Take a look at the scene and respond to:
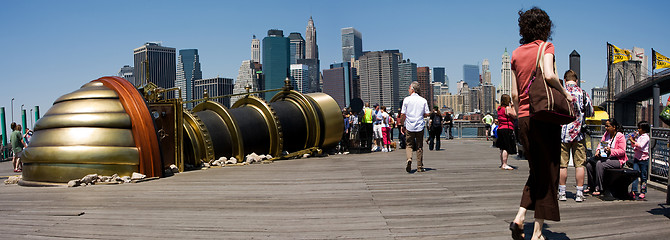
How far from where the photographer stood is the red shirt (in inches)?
196

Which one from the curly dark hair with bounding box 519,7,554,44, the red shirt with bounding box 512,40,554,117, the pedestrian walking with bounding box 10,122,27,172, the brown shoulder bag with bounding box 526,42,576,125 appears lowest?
the pedestrian walking with bounding box 10,122,27,172

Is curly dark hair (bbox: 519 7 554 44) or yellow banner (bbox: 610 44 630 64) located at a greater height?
yellow banner (bbox: 610 44 630 64)

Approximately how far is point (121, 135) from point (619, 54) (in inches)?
1505

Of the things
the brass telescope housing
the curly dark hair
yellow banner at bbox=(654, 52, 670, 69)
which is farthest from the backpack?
yellow banner at bbox=(654, 52, 670, 69)

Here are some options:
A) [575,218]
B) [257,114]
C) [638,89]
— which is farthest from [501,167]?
[638,89]

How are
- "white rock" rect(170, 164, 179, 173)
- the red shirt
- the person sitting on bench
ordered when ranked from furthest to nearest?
A: "white rock" rect(170, 164, 179, 173) < the person sitting on bench < the red shirt

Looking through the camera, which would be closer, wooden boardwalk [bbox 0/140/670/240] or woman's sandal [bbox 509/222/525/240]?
woman's sandal [bbox 509/222/525/240]

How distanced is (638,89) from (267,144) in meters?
83.5

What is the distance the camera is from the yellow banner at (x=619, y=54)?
38.9 meters

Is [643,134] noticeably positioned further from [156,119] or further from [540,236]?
[156,119]

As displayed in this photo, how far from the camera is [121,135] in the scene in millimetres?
10359

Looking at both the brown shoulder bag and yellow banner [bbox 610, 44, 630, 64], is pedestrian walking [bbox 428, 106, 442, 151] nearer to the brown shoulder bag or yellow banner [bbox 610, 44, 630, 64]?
the brown shoulder bag

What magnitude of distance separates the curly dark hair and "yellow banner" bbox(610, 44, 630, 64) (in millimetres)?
38087

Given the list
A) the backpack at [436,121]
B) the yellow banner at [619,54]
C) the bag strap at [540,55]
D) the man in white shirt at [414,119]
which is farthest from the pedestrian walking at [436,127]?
the yellow banner at [619,54]
